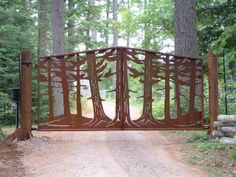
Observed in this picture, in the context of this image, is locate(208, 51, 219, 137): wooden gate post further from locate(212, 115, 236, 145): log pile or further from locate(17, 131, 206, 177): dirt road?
locate(17, 131, 206, 177): dirt road

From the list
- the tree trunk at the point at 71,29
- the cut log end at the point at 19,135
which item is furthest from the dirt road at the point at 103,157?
the tree trunk at the point at 71,29

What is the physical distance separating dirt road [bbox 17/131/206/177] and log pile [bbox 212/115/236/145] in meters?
1.00

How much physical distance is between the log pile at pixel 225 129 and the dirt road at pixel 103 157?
3.30 ft

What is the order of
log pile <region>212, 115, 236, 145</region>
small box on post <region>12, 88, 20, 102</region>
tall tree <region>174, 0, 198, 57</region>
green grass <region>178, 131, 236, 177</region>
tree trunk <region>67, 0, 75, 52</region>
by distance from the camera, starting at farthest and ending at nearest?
tree trunk <region>67, 0, 75, 52</region> → tall tree <region>174, 0, 198, 57</region> → small box on post <region>12, 88, 20, 102</region> → log pile <region>212, 115, 236, 145</region> → green grass <region>178, 131, 236, 177</region>

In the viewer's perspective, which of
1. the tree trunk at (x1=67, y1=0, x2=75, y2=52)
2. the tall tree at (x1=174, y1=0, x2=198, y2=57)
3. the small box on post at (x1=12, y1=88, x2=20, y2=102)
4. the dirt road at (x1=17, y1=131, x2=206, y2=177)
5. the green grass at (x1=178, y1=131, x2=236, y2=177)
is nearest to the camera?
the dirt road at (x1=17, y1=131, x2=206, y2=177)

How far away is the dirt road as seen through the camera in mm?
5594

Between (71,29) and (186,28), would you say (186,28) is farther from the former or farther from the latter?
A: (71,29)

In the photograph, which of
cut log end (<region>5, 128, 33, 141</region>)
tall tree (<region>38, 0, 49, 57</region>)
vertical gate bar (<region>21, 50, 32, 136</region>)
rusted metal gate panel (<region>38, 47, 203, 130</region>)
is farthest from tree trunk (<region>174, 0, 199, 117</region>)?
tall tree (<region>38, 0, 49, 57</region>)

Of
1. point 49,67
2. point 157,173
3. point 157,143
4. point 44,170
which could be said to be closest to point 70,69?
point 49,67

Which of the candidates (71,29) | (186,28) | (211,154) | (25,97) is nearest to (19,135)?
(25,97)

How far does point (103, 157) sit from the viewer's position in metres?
6.55

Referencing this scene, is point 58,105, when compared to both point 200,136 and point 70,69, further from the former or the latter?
point 200,136

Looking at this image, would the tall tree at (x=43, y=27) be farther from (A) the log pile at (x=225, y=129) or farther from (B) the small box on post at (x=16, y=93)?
(A) the log pile at (x=225, y=129)

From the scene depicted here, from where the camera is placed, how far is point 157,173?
5535 mm
